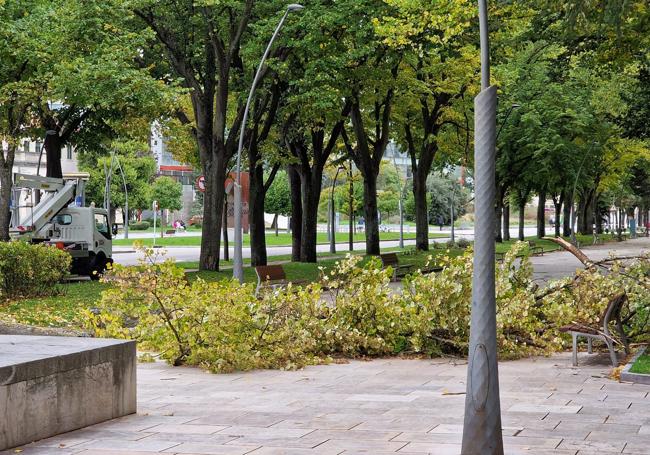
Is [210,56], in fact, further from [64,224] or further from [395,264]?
[395,264]

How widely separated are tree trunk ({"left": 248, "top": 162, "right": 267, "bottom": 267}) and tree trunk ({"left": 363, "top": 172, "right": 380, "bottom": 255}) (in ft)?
13.8

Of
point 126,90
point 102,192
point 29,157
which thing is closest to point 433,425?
point 126,90

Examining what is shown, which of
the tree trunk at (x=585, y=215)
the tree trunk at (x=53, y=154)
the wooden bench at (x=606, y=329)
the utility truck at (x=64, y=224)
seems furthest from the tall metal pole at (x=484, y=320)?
the tree trunk at (x=585, y=215)

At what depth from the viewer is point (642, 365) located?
12414mm

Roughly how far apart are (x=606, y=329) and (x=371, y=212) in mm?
25649

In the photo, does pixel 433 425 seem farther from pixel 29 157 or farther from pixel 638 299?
pixel 29 157

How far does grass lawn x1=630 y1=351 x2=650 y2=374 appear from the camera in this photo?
39.5 feet

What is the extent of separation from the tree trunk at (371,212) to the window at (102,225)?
9978 millimetres

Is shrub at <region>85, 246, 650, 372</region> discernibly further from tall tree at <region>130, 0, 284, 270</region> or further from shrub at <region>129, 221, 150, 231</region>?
shrub at <region>129, 221, 150, 231</region>

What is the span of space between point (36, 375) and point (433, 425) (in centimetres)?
349

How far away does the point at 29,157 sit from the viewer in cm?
8319

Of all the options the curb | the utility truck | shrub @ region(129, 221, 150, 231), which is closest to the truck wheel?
the utility truck

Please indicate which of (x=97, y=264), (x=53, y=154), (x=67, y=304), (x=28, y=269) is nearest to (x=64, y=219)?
(x=97, y=264)

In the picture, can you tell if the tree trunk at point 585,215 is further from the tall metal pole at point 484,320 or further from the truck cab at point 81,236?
the tall metal pole at point 484,320
